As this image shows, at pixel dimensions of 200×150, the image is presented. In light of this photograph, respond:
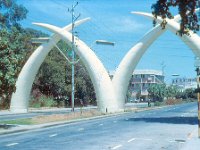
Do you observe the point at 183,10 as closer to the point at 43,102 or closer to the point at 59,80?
the point at 43,102

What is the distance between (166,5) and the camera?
9.62 metres

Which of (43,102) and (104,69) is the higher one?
(104,69)

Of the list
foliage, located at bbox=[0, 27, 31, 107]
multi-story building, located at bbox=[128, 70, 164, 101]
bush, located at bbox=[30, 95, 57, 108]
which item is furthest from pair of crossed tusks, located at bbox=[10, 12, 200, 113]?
multi-story building, located at bbox=[128, 70, 164, 101]

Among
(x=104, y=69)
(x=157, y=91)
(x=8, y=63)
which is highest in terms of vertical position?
(x=157, y=91)

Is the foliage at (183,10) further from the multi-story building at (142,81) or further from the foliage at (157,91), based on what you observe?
the multi-story building at (142,81)

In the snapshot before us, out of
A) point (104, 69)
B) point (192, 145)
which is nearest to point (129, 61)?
point (104, 69)

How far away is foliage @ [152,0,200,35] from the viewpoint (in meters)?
9.34

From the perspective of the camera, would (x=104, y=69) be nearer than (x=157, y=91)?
Yes

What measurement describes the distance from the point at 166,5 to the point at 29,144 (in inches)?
382

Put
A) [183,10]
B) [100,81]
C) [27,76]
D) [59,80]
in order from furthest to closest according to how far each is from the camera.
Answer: [59,80] < [27,76] < [100,81] < [183,10]

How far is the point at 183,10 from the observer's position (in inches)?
369

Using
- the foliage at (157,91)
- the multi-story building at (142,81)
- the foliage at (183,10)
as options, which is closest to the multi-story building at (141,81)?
the multi-story building at (142,81)

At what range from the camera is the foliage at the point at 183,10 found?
934cm

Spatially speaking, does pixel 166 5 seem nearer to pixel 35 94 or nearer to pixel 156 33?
pixel 156 33
